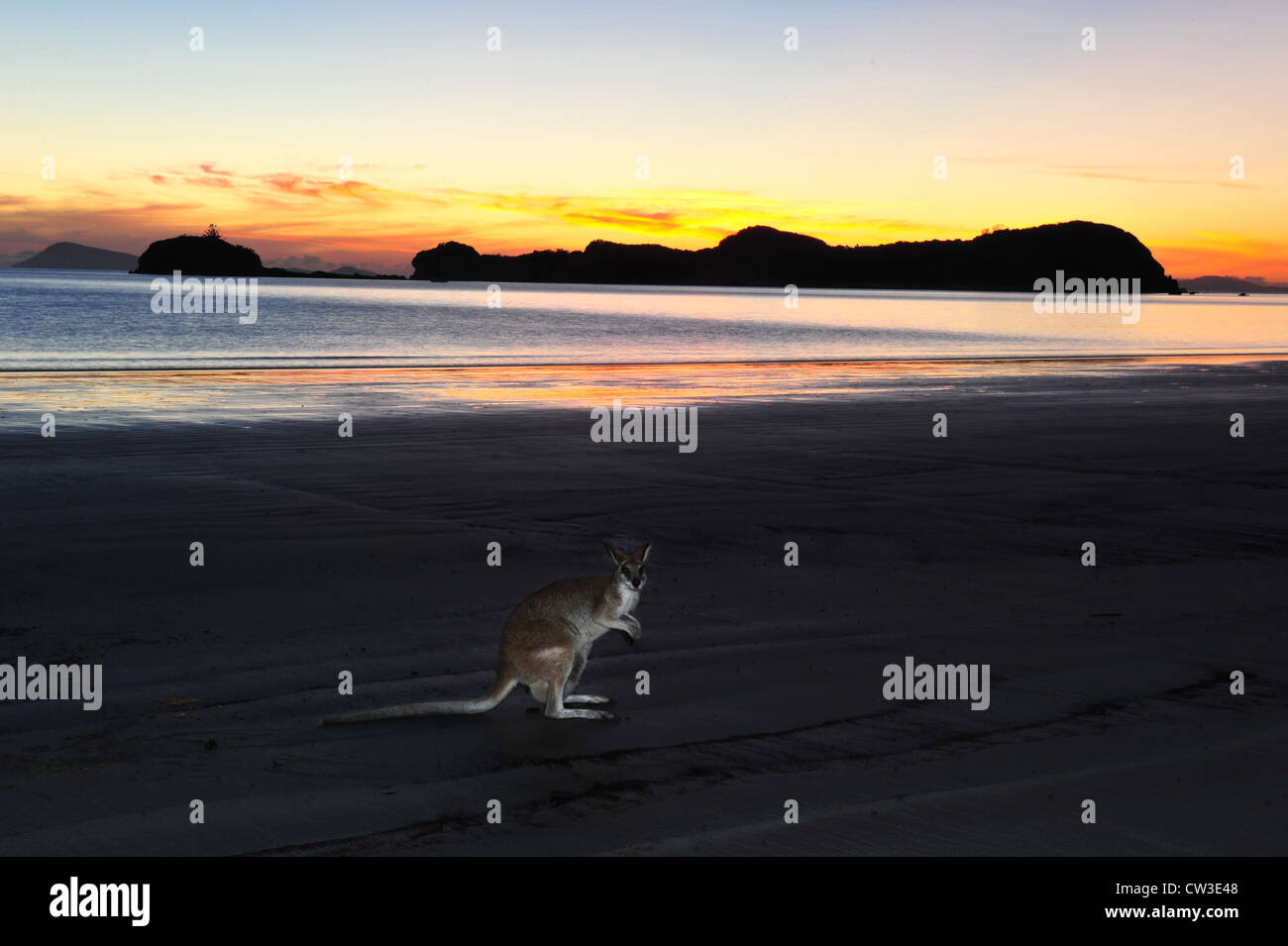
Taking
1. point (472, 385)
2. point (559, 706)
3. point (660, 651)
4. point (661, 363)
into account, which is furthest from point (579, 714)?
point (661, 363)

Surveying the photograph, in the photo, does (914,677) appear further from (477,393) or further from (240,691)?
(477,393)

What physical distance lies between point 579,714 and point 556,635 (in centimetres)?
43

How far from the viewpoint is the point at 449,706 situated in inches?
239

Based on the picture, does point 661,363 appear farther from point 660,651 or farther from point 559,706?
point 559,706

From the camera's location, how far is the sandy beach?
195 inches

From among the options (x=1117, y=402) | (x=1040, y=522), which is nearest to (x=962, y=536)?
(x=1040, y=522)

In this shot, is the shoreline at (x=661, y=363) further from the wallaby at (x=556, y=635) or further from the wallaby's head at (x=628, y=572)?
the wallaby's head at (x=628, y=572)

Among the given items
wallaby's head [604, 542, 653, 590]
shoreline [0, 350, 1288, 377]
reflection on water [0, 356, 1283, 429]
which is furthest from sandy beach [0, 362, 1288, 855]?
shoreline [0, 350, 1288, 377]

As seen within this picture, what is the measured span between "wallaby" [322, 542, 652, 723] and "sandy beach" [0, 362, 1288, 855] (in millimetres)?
112

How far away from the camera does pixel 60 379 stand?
92.3 feet

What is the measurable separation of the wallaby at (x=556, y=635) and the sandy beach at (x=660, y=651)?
11cm

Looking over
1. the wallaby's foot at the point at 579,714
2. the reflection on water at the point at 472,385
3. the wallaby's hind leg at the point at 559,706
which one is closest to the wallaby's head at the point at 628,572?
the wallaby's hind leg at the point at 559,706

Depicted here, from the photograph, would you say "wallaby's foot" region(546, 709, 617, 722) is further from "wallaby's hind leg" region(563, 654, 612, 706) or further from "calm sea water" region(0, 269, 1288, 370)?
"calm sea water" region(0, 269, 1288, 370)
